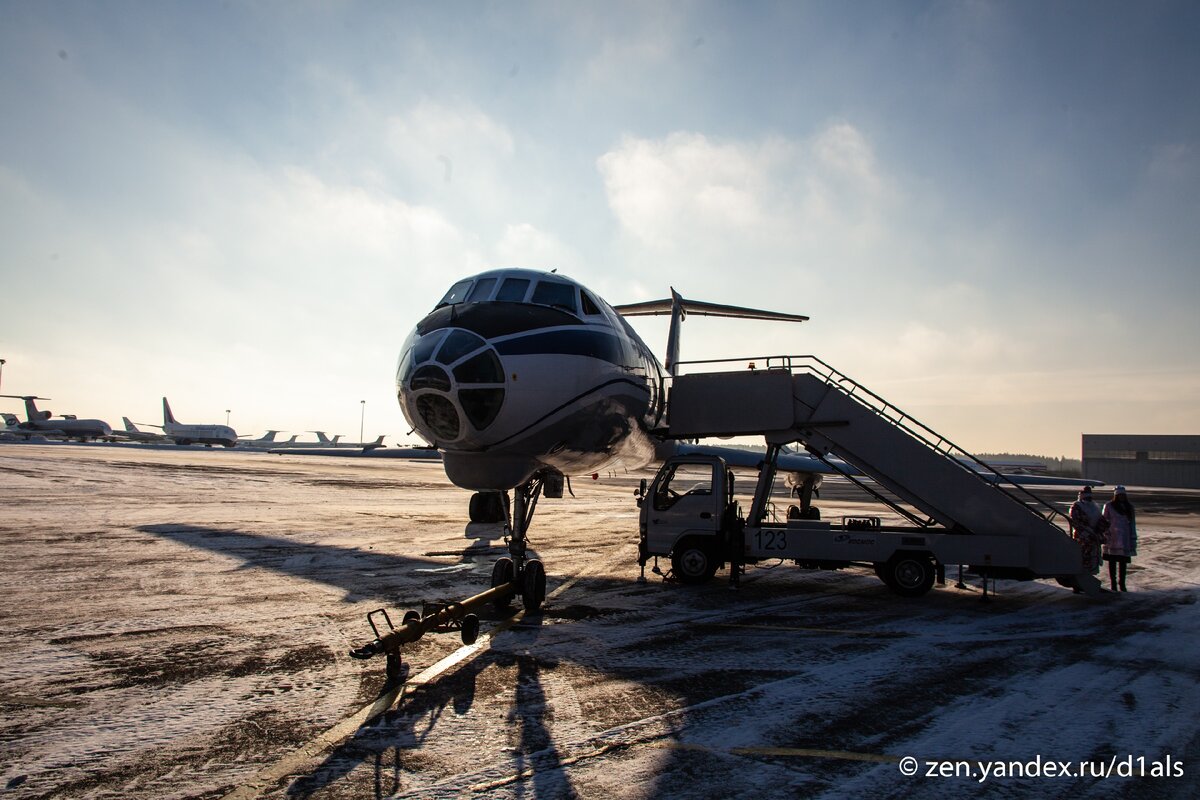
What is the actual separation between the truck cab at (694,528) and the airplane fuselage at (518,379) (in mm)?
1829

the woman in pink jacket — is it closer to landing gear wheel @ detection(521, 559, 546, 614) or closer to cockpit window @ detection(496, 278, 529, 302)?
landing gear wheel @ detection(521, 559, 546, 614)

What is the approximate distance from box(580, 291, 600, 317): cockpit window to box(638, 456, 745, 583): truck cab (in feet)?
11.4

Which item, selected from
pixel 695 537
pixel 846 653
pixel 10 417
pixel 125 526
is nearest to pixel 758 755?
pixel 846 653

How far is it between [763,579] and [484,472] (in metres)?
6.83

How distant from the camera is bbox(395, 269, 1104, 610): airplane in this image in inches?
319

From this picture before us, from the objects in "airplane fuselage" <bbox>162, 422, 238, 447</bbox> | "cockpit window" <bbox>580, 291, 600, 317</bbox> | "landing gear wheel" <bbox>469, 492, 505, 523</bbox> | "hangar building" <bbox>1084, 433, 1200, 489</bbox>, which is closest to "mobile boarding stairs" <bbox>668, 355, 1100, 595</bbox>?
"cockpit window" <bbox>580, 291, 600, 317</bbox>

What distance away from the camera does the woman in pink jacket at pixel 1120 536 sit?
1303cm

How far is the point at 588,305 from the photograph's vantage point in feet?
35.4

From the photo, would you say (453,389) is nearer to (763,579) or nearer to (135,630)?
(135,630)

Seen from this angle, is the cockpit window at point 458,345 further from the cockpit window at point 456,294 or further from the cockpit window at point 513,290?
the cockpit window at point 456,294

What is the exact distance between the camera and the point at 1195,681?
277 inches

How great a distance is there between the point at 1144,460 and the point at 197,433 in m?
129

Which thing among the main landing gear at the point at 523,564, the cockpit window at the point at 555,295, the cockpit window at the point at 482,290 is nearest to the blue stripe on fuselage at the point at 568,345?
the cockpit window at the point at 555,295

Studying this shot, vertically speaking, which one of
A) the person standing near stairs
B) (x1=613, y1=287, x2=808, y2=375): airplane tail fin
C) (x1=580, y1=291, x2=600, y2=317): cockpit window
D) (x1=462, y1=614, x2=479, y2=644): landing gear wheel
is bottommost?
(x1=462, y1=614, x2=479, y2=644): landing gear wheel
